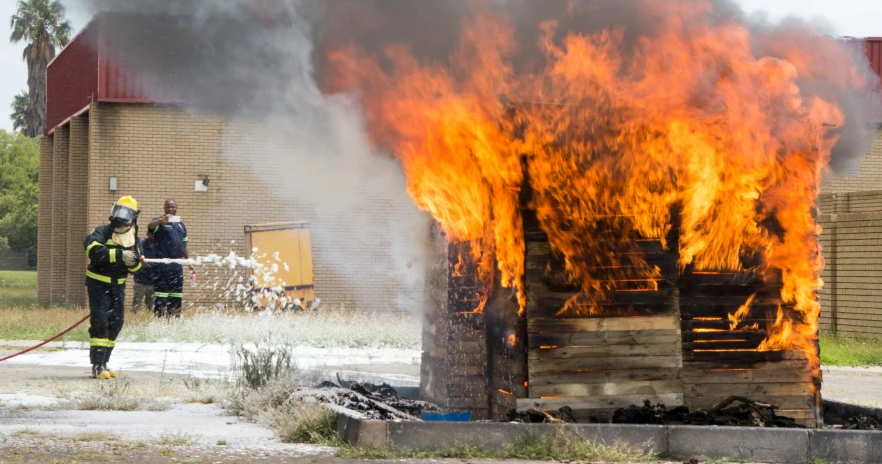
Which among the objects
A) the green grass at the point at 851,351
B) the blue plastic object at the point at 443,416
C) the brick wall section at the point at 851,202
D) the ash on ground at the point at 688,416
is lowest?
the green grass at the point at 851,351

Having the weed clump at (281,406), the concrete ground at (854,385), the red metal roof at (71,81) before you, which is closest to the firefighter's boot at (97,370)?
the weed clump at (281,406)

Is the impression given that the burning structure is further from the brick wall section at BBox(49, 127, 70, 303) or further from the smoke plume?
the brick wall section at BBox(49, 127, 70, 303)

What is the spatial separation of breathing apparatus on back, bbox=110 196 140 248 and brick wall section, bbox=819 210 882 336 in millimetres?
11691

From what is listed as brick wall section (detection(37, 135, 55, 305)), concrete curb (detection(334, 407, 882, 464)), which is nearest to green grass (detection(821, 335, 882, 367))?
concrete curb (detection(334, 407, 882, 464))

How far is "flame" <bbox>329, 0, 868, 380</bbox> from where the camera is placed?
7703 millimetres

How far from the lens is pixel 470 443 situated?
675cm

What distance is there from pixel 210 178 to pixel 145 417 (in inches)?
507

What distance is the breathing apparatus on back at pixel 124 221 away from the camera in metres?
11.0

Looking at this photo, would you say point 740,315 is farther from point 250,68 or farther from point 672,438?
point 250,68

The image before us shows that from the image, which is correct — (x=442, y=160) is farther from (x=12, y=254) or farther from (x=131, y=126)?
(x=12, y=254)

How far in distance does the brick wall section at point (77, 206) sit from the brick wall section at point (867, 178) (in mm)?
16885

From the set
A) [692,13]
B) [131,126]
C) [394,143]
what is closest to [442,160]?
[394,143]

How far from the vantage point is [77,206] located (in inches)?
914

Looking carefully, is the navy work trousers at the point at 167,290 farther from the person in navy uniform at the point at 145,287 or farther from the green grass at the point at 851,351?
the green grass at the point at 851,351
